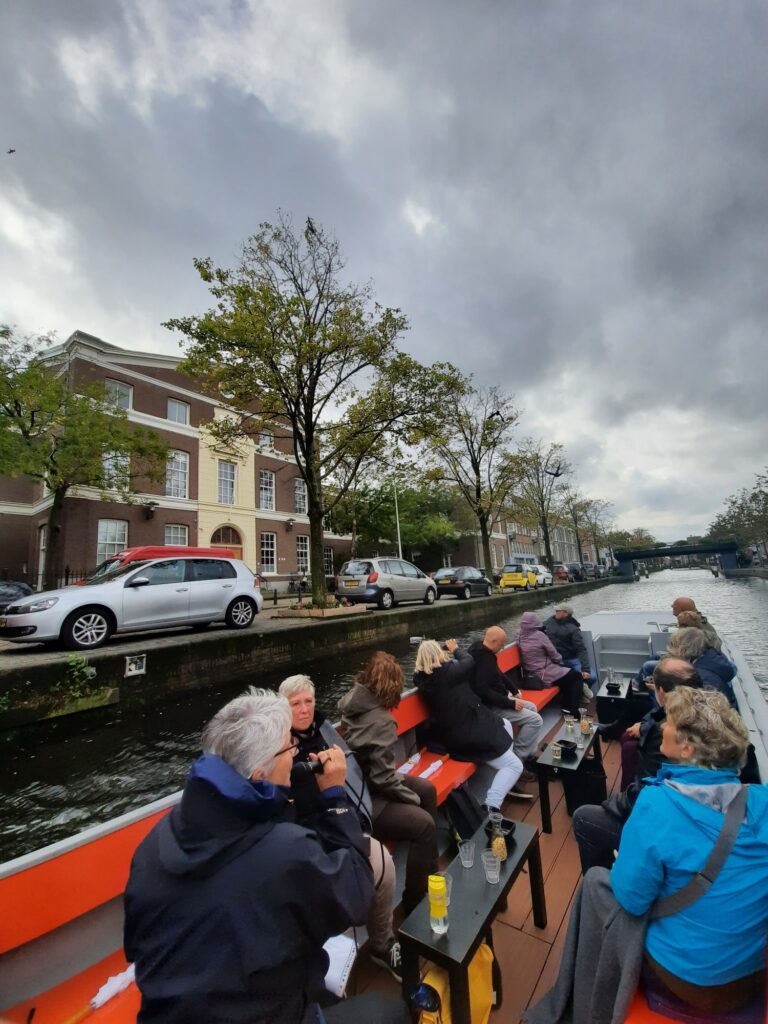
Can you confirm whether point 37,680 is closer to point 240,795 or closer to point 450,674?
point 450,674

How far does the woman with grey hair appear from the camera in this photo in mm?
3492

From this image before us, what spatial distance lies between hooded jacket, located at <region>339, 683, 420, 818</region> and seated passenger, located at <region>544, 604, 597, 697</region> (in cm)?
389

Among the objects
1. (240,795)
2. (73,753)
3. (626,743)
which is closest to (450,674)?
(626,743)

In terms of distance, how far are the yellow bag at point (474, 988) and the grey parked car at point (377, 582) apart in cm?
1140

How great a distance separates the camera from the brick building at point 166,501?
722 inches

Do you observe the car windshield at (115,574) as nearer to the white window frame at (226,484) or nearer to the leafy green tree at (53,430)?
the leafy green tree at (53,430)

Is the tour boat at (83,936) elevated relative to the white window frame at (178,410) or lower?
lower

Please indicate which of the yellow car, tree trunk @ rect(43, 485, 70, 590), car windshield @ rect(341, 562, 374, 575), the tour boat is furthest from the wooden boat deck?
the yellow car

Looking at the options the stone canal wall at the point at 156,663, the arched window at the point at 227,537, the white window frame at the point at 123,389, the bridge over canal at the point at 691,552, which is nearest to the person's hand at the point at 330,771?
the stone canal wall at the point at 156,663

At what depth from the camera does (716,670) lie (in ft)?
11.6

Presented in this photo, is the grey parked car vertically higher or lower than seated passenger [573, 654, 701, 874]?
higher

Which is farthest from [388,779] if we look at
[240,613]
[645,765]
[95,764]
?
[240,613]

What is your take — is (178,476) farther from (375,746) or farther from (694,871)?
(694,871)

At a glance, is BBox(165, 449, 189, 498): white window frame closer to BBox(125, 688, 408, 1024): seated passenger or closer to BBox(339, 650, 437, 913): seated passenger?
BBox(339, 650, 437, 913): seated passenger
